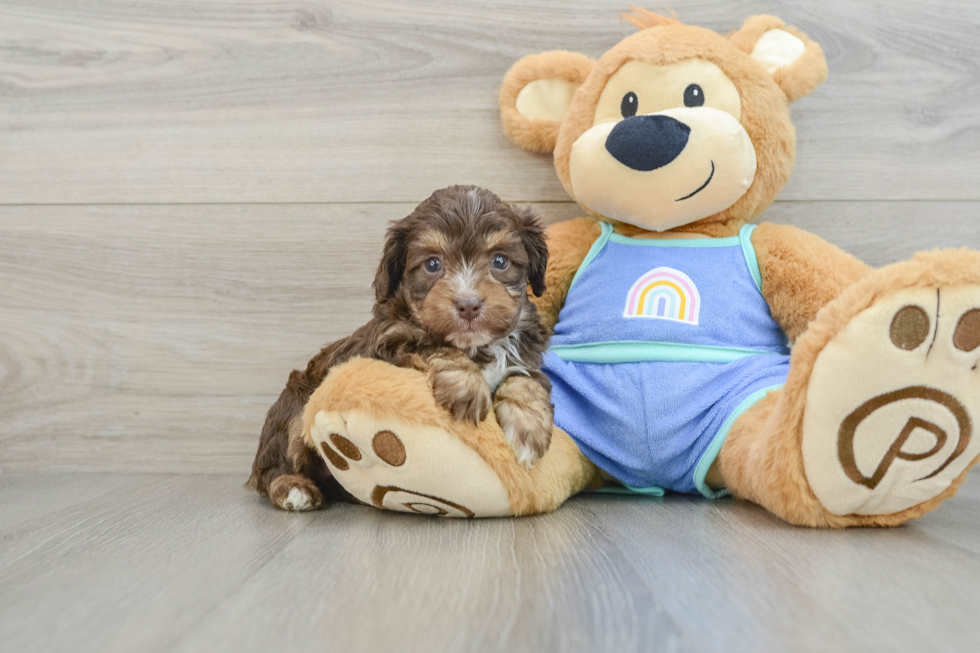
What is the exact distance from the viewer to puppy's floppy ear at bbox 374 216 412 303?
162 centimetres

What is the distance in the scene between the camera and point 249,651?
34.4 inches

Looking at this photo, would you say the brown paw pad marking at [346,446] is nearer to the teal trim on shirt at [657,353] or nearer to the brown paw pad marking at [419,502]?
the brown paw pad marking at [419,502]

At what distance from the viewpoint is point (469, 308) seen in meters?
1.45

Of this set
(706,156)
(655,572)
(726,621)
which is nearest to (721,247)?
(706,156)

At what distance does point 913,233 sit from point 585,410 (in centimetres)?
122

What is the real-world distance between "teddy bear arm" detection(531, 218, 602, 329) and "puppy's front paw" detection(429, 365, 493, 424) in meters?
0.54

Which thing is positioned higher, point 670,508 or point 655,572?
point 655,572

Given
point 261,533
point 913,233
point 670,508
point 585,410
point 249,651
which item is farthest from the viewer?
point 913,233

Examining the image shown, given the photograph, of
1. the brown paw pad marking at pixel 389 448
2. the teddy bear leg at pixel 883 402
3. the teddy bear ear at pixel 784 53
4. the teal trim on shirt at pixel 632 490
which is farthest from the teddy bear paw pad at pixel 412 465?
the teddy bear ear at pixel 784 53

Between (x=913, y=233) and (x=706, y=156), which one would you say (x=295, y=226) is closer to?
(x=706, y=156)

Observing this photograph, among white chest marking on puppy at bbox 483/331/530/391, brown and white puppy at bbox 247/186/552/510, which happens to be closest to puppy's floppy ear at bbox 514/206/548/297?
brown and white puppy at bbox 247/186/552/510

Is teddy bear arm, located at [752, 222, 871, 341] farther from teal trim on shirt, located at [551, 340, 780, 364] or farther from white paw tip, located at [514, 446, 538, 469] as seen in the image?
white paw tip, located at [514, 446, 538, 469]

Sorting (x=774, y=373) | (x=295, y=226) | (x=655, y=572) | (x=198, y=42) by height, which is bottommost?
(x=655, y=572)

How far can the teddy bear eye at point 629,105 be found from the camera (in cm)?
185
